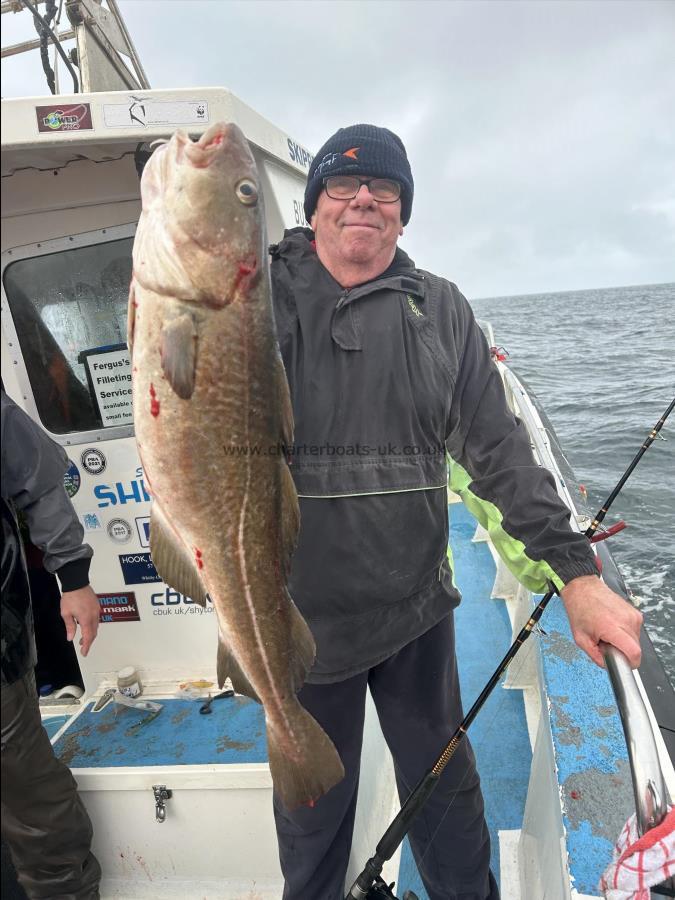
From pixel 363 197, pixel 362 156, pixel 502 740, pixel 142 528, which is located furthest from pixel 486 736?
pixel 362 156

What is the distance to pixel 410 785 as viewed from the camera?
2.29 m

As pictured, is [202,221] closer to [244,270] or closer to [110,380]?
[244,270]

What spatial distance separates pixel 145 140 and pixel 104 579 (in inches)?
97.4

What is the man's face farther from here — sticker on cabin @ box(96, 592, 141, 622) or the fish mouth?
sticker on cabin @ box(96, 592, 141, 622)

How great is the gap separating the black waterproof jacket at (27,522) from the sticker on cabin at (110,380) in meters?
2.00

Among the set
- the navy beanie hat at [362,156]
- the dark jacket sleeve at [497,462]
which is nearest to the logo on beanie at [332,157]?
the navy beanie hat at [362,156]

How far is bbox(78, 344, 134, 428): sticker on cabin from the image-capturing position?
2979mm

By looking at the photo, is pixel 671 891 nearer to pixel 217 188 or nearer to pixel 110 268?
pixel 217 188

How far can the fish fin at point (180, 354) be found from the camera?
113 centimetres

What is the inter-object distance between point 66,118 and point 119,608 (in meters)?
2.59

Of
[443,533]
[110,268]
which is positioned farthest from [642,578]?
[110,268]

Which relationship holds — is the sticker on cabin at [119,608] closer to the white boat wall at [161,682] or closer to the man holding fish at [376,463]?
the white boat wall at [161,682]

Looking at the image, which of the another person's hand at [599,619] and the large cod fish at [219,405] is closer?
the large cod fish at [219,405]

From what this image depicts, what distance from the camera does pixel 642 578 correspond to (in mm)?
7160
